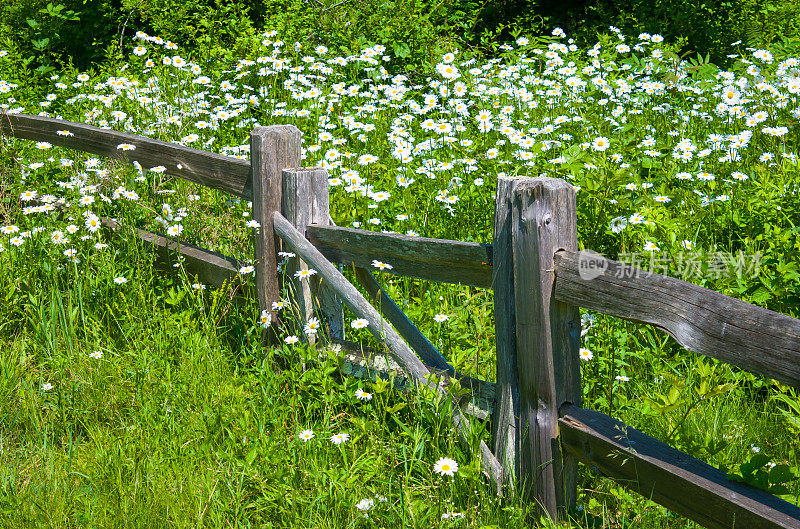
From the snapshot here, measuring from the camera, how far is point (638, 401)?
3.29 m

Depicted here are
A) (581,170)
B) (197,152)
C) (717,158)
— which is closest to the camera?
(197,152)

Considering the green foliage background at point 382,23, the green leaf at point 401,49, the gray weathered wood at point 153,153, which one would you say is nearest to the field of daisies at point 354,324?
the gray weathered wood at point 153,153

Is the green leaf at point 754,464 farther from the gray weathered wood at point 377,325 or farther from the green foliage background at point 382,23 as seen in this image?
the green foliage background at point 382,23

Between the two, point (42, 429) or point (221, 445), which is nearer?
point (221, 445)

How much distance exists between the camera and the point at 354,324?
10.1 feet

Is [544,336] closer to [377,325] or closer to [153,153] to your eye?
[377,325]

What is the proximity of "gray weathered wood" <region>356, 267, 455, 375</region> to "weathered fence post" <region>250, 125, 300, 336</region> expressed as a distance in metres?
0.62

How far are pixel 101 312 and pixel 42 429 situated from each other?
2.99 ft

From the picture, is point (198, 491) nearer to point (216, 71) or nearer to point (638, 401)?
point (638, 401)

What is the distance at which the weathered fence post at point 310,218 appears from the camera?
3.56 metres

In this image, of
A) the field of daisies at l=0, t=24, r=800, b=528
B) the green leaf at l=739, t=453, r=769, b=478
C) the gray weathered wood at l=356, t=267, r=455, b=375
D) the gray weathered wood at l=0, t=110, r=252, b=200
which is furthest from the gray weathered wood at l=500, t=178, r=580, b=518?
the gray weathered wood at l=0, t=110, r=252, b=200

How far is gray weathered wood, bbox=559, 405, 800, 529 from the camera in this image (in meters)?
1.99

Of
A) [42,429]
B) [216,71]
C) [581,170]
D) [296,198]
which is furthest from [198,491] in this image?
[216,71]

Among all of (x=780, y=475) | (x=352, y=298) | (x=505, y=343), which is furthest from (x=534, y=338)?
(x=352, y=298)
